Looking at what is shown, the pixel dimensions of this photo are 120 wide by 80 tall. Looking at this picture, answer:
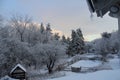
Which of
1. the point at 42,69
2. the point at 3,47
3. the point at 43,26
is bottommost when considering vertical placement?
the point at 42,69

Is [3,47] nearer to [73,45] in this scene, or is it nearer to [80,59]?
[80,59]

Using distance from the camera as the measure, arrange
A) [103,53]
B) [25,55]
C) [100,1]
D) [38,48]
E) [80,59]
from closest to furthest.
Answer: [100,1], [25,55], [38,48], [80,59], [103,53]

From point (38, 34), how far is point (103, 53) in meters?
17.3

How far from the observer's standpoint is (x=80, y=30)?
Answer: 2504 inches

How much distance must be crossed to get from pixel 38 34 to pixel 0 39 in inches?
733

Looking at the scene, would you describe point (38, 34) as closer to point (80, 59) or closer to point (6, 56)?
point (80, 59)

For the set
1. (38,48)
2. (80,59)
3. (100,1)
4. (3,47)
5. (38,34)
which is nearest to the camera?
(100,1)

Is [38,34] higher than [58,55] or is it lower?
higher

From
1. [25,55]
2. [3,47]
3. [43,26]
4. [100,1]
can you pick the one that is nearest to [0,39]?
[3,47]

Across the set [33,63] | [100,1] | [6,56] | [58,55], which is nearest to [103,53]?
[58,55]

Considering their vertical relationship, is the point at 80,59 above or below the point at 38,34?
below

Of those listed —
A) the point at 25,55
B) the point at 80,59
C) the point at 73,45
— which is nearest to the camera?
the point at 25,55

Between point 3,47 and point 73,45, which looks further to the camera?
point 73,45

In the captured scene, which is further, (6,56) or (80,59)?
(80,59)
